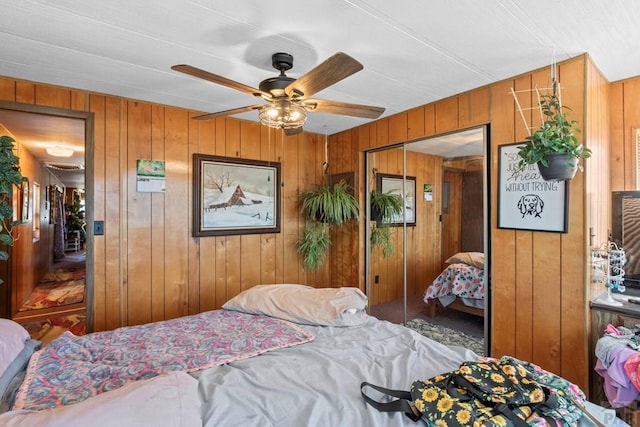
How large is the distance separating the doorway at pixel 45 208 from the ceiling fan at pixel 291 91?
4.64 ft

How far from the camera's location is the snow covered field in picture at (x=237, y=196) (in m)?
2.95

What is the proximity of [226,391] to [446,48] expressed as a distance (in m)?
2.07

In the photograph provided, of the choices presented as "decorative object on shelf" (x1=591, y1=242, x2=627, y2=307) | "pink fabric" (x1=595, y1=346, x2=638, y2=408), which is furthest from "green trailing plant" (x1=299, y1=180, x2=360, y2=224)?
"pink fabric" (x1=595, y1=346, x2=638, y2=408)

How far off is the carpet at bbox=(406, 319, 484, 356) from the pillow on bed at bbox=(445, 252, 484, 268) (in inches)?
22.4

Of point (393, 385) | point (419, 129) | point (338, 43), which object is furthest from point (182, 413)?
point (419, 129)

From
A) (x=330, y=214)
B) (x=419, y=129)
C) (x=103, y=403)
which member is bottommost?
(x=103, y=403)

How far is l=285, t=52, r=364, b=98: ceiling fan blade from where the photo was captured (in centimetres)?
131

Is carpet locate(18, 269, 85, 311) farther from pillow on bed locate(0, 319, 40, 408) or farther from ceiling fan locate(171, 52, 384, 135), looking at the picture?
→ ceiling fan locate(171, 52, 384, 135)

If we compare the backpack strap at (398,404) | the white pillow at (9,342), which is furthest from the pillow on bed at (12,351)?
the backpack strap at (398,404)

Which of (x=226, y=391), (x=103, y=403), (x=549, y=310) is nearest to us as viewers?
(x=103, y=403)

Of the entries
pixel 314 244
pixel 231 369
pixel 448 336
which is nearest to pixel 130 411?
pixel 231 369

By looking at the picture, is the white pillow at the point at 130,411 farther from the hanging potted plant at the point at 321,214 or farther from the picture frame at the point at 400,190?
the picture frame at the point at 400,190

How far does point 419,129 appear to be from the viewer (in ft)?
9.10

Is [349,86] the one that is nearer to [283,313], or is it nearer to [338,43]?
[338,43]
